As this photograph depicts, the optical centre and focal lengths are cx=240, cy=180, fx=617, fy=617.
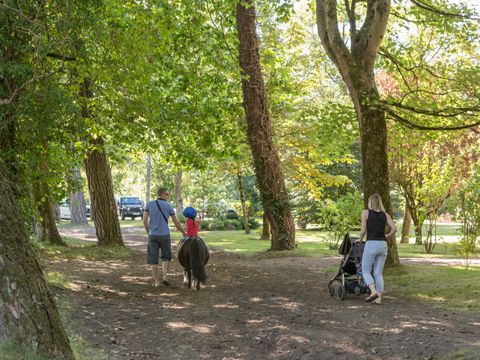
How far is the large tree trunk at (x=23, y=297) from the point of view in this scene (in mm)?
5383

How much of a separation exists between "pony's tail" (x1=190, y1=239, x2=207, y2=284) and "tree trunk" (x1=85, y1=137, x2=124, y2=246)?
9427 millimetres

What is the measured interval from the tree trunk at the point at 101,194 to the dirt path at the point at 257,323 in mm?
7229

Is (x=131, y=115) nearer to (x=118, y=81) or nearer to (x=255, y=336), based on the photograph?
(x=118, y=81)

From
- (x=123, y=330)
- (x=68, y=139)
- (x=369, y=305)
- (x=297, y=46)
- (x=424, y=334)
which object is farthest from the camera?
(x=297, y=46)

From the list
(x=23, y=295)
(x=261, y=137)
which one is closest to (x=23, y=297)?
(x=23, y=295)

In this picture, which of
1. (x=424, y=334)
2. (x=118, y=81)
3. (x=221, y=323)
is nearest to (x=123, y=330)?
(x=221, y=323)

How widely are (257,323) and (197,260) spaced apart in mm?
3421

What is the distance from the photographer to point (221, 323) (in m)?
9.36

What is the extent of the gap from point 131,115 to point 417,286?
7.75m

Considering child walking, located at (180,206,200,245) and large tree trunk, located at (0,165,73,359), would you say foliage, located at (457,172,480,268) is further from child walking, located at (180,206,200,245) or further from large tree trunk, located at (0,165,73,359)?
large tree trunk, located at (0,165,73,359)

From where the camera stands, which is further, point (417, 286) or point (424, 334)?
point (417, 286)

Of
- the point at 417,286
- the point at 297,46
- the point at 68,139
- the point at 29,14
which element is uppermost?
the point at 297,46

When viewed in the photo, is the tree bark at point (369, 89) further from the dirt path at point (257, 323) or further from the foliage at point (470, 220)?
the foliage at point (470, 220)

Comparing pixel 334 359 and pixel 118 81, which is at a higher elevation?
pixel 118 81
